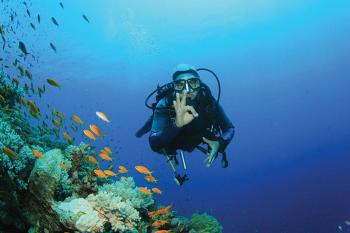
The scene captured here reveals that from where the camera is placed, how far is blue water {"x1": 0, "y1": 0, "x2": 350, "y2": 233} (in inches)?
1583

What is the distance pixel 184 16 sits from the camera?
4469 cm

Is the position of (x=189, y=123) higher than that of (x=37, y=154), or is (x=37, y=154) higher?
(x=189, y=123)

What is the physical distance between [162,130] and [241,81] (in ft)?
258

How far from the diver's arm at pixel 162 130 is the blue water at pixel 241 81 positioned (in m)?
8.39

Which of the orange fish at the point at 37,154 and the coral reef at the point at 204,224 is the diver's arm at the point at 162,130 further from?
the coral reef at the point at 204,224

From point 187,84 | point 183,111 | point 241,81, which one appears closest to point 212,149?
point 187,84

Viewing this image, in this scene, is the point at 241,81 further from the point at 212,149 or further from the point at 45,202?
the point at 45,202

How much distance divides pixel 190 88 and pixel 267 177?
293 feet

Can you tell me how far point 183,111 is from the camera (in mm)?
4184

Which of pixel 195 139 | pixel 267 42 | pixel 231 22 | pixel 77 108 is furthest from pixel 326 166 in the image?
pixel 195 139

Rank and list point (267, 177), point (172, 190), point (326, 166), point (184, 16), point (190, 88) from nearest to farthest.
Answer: point (190, 88) < point (184, 16) < point (326, 166) < point (172, 190) < point (267, 177)

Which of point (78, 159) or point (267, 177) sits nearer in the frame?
point (78, 159)

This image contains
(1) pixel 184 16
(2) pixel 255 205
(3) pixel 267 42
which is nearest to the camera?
(1) pixel 184 16

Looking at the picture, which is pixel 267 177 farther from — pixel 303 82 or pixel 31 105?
pixel 31 105
